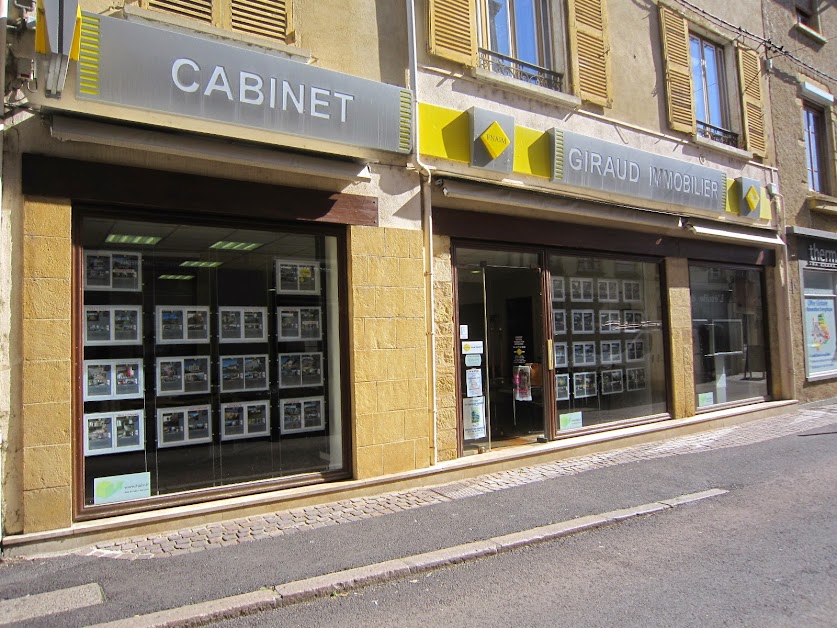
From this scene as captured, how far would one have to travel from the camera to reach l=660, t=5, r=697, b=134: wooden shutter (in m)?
9.31

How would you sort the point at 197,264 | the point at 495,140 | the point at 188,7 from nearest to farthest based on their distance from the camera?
the point at 188,7
the point at 197,264
the point at 495,140

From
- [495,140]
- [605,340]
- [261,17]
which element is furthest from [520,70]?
[605,340]

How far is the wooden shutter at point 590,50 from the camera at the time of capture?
814 centimetres

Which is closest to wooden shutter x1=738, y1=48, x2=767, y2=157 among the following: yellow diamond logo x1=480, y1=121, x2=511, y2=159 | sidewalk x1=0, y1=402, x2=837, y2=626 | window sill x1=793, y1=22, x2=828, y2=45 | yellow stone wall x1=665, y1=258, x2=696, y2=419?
window sill x1=793, y1=22, x2=828, y2=45

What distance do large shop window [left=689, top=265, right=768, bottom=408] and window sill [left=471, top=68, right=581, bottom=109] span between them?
380 centimetres

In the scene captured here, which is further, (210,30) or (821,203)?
(821,203)

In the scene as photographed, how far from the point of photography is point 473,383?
23.7 feet

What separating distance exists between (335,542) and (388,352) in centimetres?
212

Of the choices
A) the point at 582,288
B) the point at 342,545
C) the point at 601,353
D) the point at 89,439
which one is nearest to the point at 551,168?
the point at 582,288

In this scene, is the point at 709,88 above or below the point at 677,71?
above

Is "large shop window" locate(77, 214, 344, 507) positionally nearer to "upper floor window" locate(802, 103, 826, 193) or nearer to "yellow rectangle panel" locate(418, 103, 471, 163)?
"yellow rectangle panel" locate(418, 103, 471, 163)

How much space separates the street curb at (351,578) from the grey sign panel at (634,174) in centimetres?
448

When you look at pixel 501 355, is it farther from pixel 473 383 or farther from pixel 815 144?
pixel 815 144

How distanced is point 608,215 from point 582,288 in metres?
1.10
